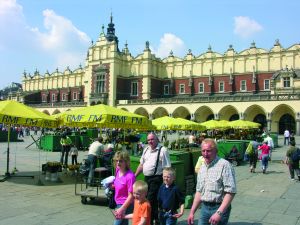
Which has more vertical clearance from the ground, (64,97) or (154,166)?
(64,97)

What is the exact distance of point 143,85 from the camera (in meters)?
58.6

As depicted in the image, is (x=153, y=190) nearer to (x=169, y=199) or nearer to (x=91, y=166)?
(x=169, y=199)

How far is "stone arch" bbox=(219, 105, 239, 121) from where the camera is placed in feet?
156

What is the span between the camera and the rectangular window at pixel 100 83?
197 feet

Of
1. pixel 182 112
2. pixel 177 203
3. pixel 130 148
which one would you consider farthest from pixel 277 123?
pixel 177 203

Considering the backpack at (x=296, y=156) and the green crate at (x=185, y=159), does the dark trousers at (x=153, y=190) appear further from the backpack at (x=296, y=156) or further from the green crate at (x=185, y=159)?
the backpack at (x=296, y=156)

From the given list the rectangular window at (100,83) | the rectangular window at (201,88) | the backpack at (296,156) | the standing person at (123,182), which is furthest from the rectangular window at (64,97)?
the standing person at (123,182)

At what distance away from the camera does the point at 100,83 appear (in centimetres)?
6034

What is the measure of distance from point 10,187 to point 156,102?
41928 mm

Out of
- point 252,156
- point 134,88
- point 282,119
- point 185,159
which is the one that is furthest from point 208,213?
point 134,88

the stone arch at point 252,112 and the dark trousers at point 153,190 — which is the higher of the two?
the stone arch at point 252,112

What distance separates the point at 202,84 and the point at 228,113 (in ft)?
29.3

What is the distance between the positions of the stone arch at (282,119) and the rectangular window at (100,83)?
27275mm

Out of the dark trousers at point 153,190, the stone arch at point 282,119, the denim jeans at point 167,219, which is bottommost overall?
the denim jeans at point 167,219
